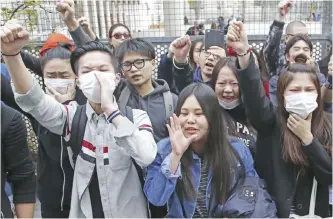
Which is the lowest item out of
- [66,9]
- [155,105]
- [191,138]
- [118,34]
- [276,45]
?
[191,138]

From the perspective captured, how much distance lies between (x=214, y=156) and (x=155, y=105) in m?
0.52

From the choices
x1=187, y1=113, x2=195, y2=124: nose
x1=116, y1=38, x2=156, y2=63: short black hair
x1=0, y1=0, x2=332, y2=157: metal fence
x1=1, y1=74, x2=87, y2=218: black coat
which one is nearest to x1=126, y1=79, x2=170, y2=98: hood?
x1=116, y1=38, x2=156, y2=63: short black hair

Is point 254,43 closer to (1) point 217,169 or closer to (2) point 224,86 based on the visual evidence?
(2) point 224,86

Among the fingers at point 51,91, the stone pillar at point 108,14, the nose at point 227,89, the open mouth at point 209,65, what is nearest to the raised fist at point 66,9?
the fingers at point 51,91

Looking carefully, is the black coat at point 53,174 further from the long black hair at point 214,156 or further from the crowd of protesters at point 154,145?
the long black hair at point 214,156

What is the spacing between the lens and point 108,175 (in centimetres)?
173

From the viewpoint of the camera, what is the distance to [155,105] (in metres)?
2.20

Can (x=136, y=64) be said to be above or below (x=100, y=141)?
above

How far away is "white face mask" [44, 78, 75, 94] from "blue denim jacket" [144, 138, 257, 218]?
2.36 feet

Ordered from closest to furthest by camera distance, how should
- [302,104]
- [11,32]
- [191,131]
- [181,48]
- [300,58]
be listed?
[11,32]
[191,131]
[302,104]
[181,48]
[300,58]

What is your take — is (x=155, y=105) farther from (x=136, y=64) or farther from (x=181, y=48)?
(x=181, y=48)

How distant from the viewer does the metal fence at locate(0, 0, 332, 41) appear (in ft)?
16.0

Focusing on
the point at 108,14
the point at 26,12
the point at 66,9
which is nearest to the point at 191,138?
the point at 66,9

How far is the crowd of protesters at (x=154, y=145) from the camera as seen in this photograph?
165 centimetres
